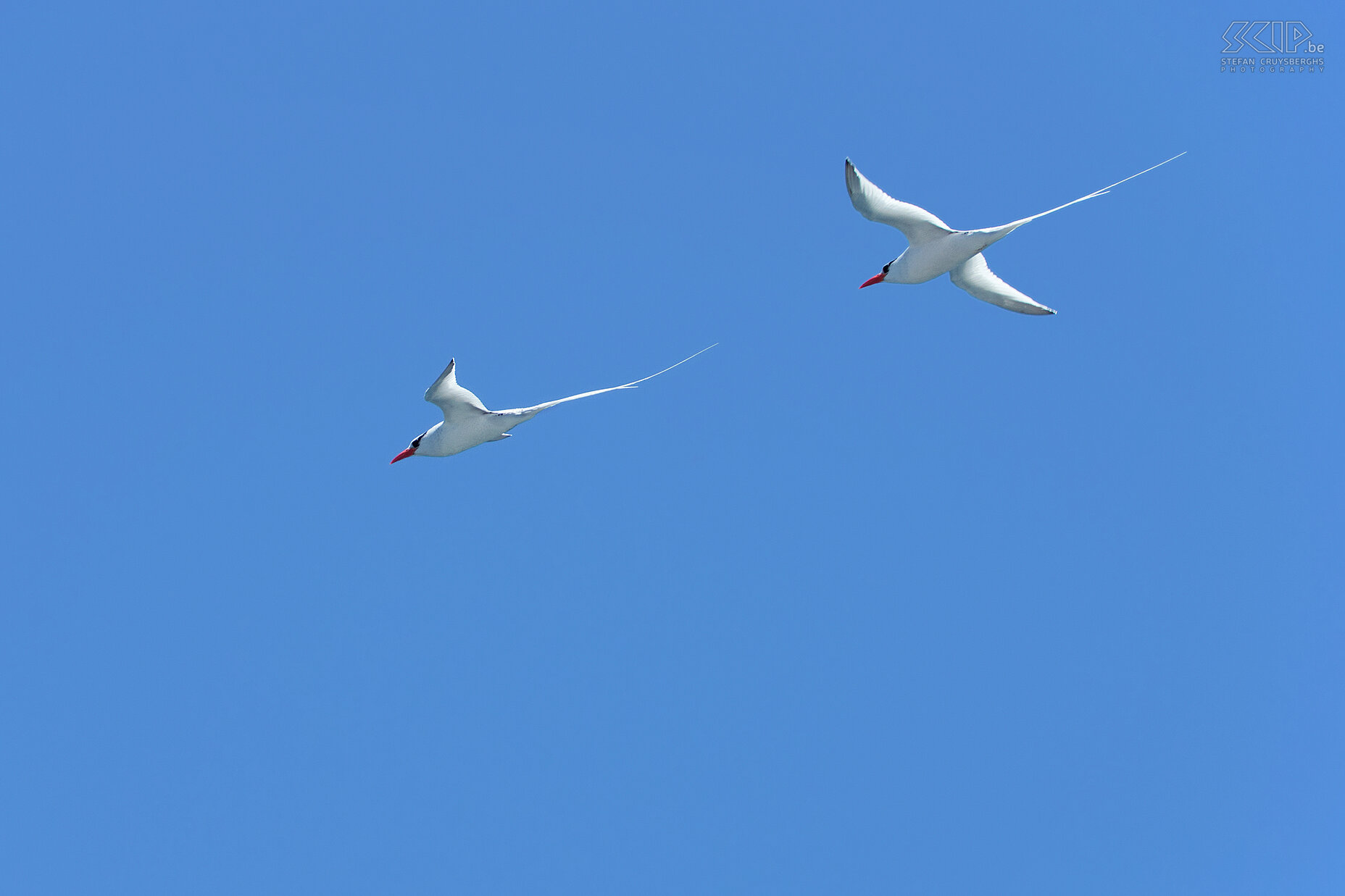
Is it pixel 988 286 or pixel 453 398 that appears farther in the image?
pixel 988 286

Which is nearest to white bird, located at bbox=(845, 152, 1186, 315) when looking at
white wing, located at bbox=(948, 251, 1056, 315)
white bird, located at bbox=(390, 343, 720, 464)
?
white wing, located at bbox=(948, 251, 1056, 315)

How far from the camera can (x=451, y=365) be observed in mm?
22891

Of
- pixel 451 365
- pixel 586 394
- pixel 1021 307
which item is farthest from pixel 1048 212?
pixel 451 365

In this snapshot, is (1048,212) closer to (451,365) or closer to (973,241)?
(973,241)

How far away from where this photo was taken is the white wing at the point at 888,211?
2342cm

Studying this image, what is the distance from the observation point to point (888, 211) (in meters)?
23.9

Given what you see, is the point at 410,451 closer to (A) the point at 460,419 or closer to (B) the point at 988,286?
(A) the point at 460,419

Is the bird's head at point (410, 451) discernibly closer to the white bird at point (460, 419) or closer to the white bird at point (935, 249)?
the white bird at point (460, 419)

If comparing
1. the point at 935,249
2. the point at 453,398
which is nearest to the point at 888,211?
the point at 935,249

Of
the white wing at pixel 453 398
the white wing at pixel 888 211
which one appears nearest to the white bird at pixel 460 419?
the white wing at pixel 453 398

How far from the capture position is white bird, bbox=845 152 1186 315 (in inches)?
924

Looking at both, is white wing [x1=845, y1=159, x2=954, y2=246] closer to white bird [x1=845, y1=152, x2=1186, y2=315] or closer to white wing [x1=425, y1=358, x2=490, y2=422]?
white bird [x1=845, y1=152, x2=1186, y2=315]

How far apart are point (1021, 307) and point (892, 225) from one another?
145 inches

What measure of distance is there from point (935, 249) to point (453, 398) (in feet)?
31.9
